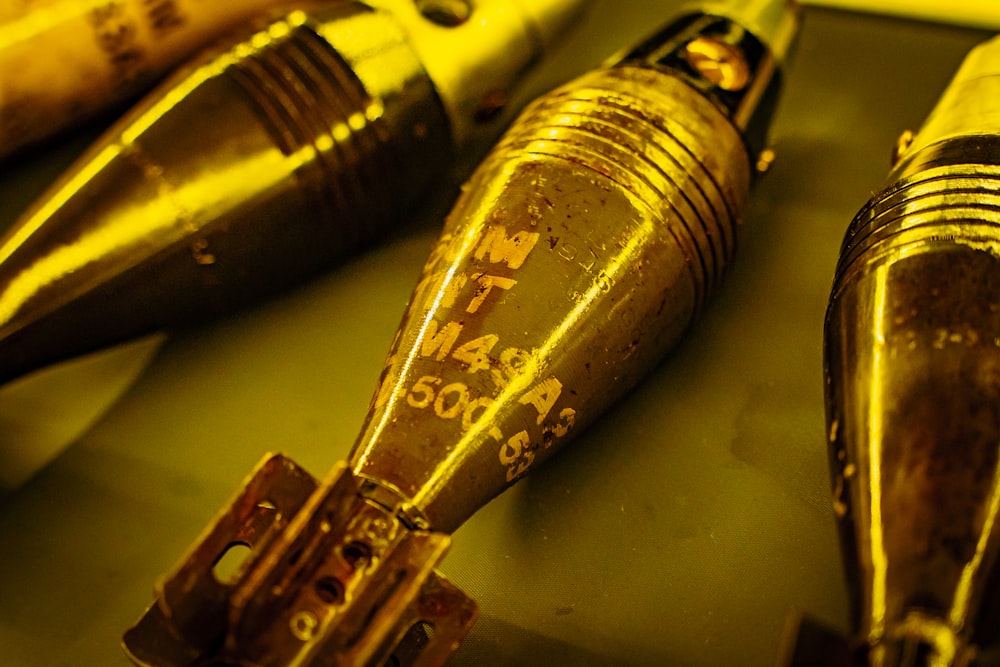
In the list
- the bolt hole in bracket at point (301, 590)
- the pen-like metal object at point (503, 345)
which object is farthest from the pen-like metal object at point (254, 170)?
the bolt hole in bracket at point (301, 590)

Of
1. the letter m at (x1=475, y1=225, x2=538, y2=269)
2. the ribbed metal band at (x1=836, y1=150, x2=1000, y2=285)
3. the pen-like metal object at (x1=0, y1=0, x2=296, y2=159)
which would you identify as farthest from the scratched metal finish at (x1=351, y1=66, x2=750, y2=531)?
the pen-like metal object at (x1=0, y1=0, x2=296, y2=159)

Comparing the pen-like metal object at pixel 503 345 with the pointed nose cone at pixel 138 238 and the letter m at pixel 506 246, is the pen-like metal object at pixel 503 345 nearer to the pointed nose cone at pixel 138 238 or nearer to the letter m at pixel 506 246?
the letter m at pixel 506 246

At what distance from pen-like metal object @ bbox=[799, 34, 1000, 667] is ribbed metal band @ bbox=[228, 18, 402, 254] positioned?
36 centimetres

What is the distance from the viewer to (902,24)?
1.02 meters

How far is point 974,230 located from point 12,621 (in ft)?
2.10

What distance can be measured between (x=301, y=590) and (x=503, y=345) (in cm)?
18

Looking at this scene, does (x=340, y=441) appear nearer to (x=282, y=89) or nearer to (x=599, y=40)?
(x=282, y=89)

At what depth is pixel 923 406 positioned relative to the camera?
509 millimetres

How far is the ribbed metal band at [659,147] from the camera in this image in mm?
641

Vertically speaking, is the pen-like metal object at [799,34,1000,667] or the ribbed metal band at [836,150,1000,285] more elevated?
the ribbed metal band at [836,150,1000,285]

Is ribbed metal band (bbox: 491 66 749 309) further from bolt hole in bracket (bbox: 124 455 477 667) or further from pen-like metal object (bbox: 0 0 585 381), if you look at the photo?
bolt hole in bracket (bbox: 124 455 477 667)

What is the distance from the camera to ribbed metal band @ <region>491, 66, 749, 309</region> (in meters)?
0.64

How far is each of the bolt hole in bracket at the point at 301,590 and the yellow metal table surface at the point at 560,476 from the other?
0.46 ft

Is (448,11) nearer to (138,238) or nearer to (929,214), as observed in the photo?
(138,238)
